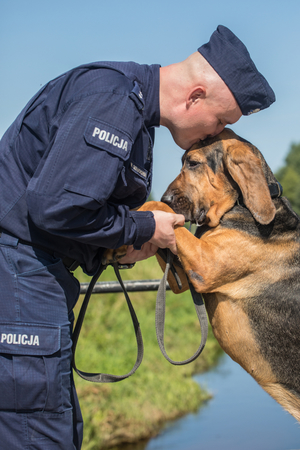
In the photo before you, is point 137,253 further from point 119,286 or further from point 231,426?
point 231,426

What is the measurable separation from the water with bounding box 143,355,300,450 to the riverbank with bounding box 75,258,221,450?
0.65 feet

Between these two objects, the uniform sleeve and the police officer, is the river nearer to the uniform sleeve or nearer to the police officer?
the police officer

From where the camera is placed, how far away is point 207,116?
2510mm

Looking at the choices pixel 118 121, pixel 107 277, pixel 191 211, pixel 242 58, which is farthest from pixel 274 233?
pixel 107 277

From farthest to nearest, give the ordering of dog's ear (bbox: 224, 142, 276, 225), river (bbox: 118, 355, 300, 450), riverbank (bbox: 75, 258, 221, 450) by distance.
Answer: river (bbox: 118, 355, 300, 450), riverbank (bbox: 75, 258, 221, 450), dog's ear (bbox: 224, 142, 276, 225)

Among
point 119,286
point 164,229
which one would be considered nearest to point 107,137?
point 164,229

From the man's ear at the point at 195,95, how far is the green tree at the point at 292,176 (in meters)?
54.8

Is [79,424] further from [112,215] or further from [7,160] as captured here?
[7,160]

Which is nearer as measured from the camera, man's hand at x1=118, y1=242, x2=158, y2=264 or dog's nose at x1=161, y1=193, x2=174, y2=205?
man's hand at x1=118, y1=242, x2=158, y2=264

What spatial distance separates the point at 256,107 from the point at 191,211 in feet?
3.01

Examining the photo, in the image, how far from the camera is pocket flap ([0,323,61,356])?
75.5 inches

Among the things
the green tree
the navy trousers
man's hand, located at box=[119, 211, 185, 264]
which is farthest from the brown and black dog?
the green tree

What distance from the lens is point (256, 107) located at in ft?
8.54

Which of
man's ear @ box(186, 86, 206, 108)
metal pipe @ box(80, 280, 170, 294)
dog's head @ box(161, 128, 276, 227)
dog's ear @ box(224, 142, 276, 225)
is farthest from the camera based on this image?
metal pipe @ box(80, 280, 170, 294)
